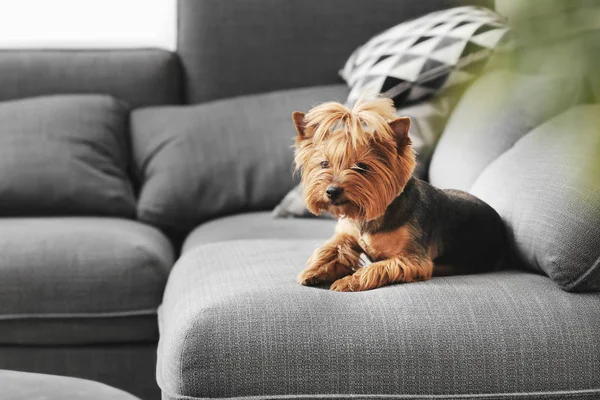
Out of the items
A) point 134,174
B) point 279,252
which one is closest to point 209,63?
point 134,174

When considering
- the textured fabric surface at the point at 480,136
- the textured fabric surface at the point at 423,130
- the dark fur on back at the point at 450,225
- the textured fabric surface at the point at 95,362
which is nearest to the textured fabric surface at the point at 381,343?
the dark fur on back at the point at 450,225

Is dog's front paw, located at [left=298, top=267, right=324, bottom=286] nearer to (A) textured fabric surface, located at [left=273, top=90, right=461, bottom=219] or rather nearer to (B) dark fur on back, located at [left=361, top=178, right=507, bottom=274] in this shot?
(B) dark fur on back, located at [left=361, top=178, right=507, bottom=274]

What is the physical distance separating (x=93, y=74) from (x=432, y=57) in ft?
4.06

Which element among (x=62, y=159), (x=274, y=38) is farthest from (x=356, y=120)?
(x=274, y=38)

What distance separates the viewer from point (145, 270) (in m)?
1.93

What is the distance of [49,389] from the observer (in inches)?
47.5

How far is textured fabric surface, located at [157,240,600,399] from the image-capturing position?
1228mm

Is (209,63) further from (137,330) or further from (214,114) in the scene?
(137,330)

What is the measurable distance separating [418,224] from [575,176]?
0.96 ft

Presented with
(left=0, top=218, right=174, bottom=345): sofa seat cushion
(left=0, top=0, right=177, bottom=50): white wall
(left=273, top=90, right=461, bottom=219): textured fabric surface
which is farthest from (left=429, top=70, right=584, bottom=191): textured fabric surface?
(left=0, top=0, right=177, bottom=50): white wall

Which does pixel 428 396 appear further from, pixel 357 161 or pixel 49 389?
pixel 49 389

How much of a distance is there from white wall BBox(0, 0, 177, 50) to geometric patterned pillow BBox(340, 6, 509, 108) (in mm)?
1021

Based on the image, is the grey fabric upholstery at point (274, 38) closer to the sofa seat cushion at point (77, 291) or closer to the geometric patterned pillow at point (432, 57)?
the geometric patterned pillow at point (432, 57)

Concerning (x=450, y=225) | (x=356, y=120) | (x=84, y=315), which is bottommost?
(x=84, y=315)
